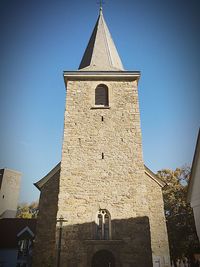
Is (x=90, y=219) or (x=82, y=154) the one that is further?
(x=82, y=154)

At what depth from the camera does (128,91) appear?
13.4 meters

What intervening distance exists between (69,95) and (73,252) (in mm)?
8526

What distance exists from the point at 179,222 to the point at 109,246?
542 inches

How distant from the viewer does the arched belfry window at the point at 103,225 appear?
9.58 metres

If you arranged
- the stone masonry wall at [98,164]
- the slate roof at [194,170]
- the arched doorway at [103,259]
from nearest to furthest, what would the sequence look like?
the slate roof at [194,170]
the arched doorway at [103,259]
the stone masonry wall at [98,164]

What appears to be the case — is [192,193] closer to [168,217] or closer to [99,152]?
[99,152]

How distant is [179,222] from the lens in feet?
66.9

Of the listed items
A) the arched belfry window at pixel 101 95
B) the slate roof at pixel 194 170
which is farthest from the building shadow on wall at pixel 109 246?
the arched belfry window at pixel 101 95

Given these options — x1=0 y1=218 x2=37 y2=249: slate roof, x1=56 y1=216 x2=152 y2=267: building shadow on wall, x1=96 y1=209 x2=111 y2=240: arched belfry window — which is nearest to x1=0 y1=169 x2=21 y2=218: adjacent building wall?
x1=0 y1=218 x2=37 y2=249: slate roof

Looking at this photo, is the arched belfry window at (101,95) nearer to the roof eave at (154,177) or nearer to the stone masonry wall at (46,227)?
the roof eave at (154,177)

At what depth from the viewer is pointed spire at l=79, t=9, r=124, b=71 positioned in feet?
48.3

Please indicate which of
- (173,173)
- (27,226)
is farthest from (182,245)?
(27,226)

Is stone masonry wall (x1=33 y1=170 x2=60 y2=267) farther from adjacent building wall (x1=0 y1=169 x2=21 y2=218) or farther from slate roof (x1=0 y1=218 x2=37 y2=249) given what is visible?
adjacent building wall (x1=0 y1=169 x2=21 y2=218)

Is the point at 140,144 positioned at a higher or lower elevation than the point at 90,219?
higher
